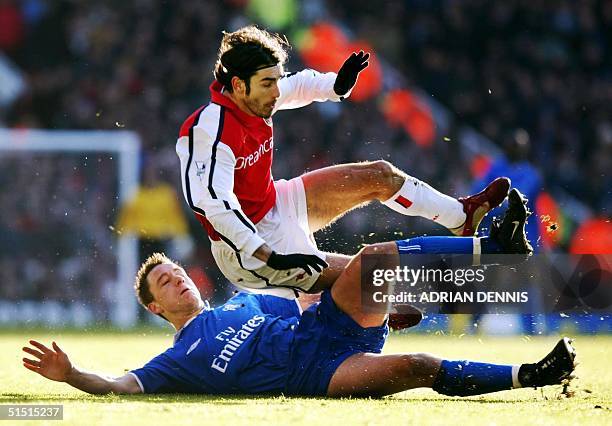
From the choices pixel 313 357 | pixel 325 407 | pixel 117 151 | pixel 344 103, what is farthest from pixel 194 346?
pixel 344 103

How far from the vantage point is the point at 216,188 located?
6410mm

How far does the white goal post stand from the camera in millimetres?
14539

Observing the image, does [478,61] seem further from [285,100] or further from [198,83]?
[285,100]

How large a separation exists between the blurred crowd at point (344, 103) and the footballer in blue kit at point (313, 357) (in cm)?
828

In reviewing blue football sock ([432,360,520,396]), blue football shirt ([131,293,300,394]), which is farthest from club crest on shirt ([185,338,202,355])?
blue football sock ([432,360,520,396])

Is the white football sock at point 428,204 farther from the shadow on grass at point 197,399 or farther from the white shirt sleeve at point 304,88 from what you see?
the shadow on grass at point 197,399

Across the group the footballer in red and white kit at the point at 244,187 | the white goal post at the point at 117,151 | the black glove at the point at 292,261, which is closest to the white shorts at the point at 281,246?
the footballer in red and white kit at the point at 244,187

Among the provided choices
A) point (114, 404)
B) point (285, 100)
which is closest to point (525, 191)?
point (285, 100)

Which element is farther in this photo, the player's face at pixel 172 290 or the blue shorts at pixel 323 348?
the player's face at pixel 172 290

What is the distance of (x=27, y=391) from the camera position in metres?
6.52

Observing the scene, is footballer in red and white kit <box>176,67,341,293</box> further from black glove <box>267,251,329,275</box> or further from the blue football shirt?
the blue football shirt

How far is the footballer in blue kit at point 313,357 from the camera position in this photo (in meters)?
6.00

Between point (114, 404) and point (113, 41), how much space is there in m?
13.0

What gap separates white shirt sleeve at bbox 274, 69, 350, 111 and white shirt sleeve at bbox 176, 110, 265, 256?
735mm
